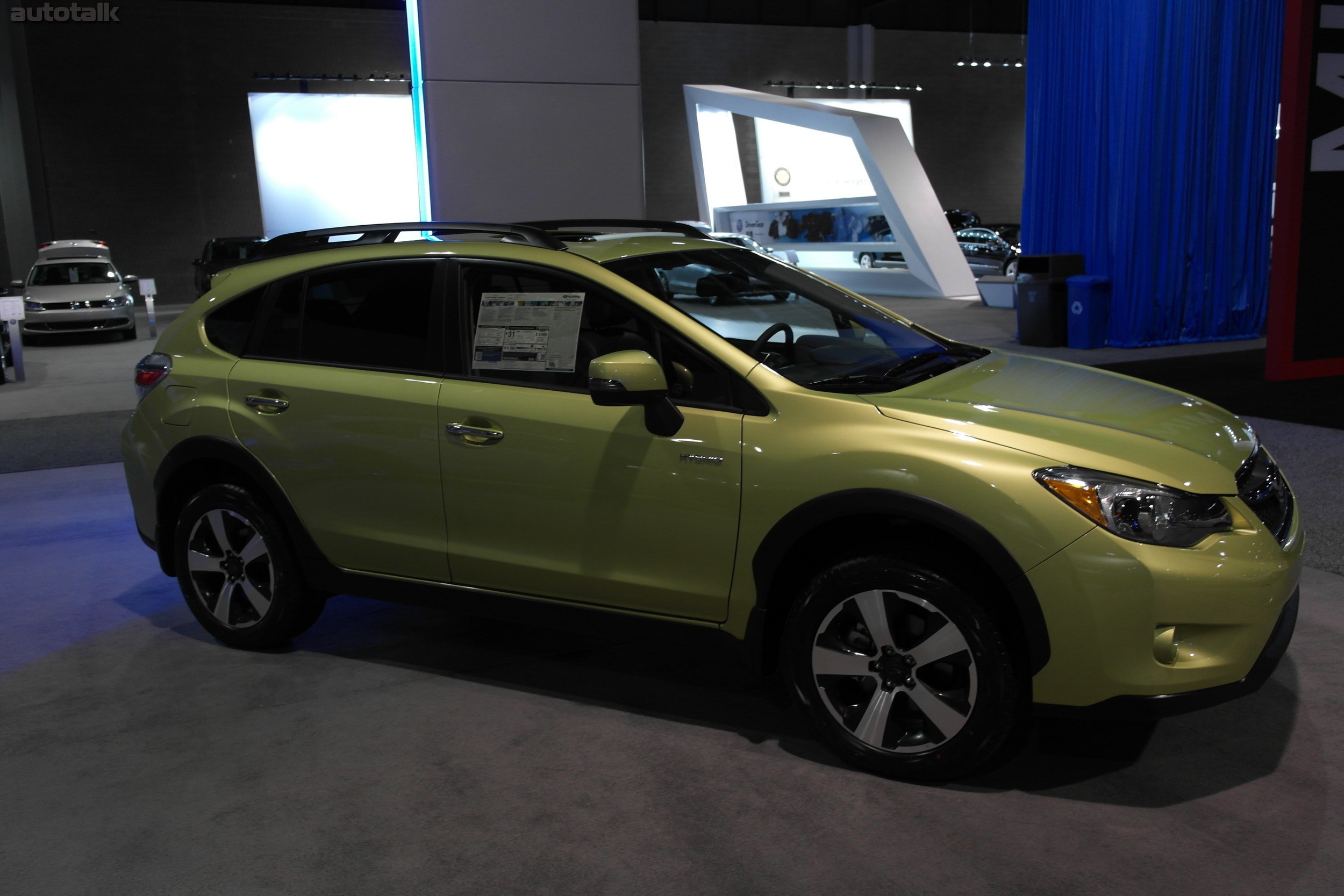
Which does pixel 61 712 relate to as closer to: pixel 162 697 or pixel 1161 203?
pixel 162 697

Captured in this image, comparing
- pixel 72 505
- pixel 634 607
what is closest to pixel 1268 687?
pixel 634 607

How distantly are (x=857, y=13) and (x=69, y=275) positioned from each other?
25.4 meters

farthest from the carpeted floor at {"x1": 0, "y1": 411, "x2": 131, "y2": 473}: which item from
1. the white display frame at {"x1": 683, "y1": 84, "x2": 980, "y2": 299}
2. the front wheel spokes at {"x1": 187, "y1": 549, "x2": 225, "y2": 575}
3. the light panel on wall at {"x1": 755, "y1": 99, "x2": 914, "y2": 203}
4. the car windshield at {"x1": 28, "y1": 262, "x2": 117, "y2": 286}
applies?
the light panel on wall at {"x1": 755, "y1": 99, "x2": 914, "y2": 203}

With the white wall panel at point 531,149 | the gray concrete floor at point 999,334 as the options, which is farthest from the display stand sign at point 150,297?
the gray concrete floor at point 999,334

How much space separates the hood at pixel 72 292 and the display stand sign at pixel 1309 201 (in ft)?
55.2

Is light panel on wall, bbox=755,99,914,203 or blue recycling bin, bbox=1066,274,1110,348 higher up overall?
light panel on wall, bbox=755,99,914,203

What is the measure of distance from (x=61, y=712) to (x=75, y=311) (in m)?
15.8

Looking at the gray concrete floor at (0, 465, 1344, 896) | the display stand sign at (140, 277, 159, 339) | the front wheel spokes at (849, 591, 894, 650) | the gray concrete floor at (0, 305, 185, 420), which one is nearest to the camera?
the gray concrete floor at (0, 465, 1344, 896)

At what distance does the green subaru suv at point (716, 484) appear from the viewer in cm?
275

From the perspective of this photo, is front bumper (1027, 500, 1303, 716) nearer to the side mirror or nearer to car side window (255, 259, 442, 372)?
the side mirror

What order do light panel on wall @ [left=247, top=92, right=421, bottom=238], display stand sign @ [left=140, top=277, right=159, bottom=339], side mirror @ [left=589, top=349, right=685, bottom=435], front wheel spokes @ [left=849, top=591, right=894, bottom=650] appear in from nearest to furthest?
front wheel spokes @ [left=849, top=591, right=894, bottom=650] → side mirror @ [left=589, top=349, right=685, bottom=435] → display stand sign @ [left=140, top=277, right=159, bottom=339] → light panel on wall @ [left=247, top=92, right=421, bottom=238]

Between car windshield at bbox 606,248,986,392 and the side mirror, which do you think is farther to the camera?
car windshield at bbox 606,248,986,392

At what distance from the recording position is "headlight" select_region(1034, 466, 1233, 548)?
8.87 feet

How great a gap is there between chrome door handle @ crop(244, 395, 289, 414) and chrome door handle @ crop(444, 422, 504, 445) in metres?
0.77
